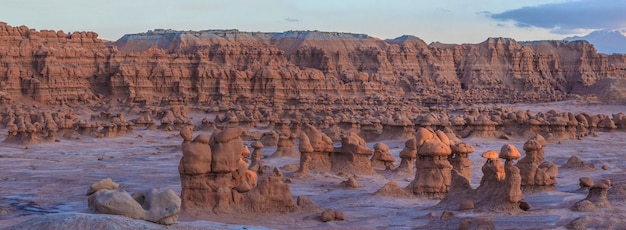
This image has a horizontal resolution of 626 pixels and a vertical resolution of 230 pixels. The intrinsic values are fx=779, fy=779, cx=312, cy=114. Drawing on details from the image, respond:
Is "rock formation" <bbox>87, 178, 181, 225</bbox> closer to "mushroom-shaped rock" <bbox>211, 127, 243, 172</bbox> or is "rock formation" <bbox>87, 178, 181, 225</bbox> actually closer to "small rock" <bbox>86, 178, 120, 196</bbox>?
"small rock" <bbox>86, 178, 120, 196</bbox>

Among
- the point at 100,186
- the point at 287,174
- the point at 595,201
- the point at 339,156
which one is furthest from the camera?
the point at 339,156

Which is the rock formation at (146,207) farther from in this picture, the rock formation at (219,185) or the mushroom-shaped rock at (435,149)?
the mushroom-shaped rock at (435,149)

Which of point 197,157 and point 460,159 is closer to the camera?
point 197,157

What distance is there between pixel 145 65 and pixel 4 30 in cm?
1119

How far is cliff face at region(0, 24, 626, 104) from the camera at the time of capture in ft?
193

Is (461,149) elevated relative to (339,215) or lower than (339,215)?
elevated

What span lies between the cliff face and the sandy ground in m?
26.8

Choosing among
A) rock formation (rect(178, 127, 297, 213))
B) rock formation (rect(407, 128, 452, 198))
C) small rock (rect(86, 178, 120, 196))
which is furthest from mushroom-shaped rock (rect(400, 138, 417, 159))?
small rock (rect(86, 178, 120, 196))

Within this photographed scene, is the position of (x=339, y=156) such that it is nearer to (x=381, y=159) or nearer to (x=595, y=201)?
(x=381, y=159)

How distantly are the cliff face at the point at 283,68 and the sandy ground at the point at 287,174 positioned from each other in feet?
87.8

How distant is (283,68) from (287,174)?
50.4m

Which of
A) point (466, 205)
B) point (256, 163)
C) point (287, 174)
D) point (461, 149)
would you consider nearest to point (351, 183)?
point (461, 149)

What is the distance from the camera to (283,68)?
70.9m

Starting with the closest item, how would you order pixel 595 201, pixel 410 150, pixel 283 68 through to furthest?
pixel 595 201, pixel 410 150, pixel 283 68
